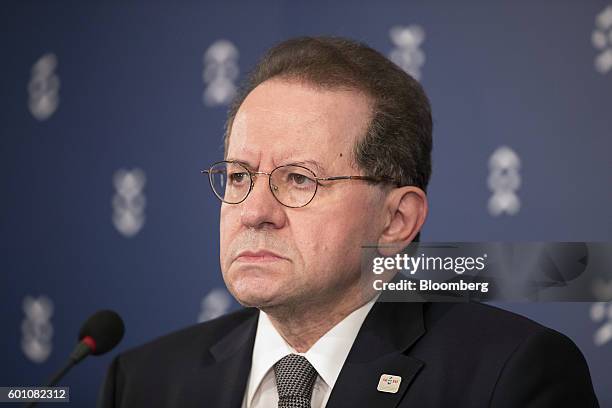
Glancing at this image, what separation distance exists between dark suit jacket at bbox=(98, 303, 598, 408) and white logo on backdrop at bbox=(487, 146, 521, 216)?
1193 millimetres

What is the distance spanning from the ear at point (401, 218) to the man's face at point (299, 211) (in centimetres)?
4

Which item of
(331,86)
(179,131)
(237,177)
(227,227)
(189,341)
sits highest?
(179,131)

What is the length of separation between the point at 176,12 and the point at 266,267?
1.97m

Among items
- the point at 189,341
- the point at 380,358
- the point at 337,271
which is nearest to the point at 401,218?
the point at 337,271

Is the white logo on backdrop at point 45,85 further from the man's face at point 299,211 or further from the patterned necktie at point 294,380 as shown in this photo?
the patterned necktie at point 294,380

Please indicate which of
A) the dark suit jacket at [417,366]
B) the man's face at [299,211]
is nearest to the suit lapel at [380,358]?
the dark suit jacket at [417,366]

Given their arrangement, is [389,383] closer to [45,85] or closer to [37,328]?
[37,328]

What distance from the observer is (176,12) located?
3.48 metres

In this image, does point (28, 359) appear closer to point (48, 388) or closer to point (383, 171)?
point (48, 388)

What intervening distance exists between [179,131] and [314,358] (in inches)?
68.0

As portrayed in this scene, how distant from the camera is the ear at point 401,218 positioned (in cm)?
197

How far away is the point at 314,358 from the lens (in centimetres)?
189

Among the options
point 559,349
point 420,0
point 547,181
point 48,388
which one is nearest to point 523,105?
point 547,181

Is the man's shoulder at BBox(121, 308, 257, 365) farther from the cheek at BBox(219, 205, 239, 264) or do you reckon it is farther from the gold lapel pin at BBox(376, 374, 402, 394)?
the gold lapel pin at BBox(376, 374, 402, 394)
